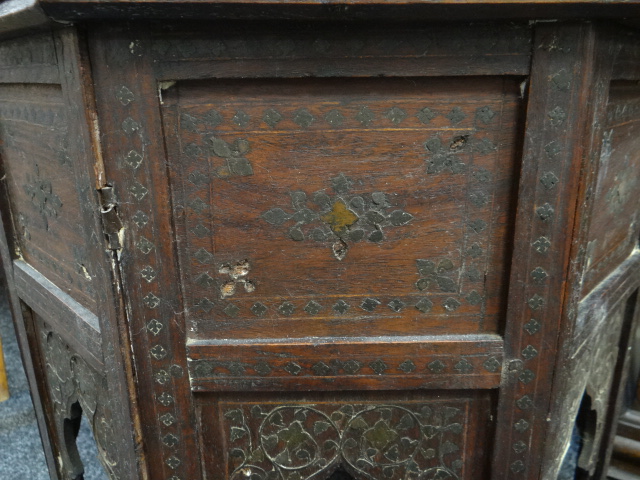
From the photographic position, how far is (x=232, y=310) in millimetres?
907

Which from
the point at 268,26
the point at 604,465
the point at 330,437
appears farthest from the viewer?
the point at 604,465

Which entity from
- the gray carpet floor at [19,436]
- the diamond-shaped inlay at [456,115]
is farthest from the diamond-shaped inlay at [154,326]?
the gray carpet floor at [19,436]

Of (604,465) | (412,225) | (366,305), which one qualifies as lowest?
(604,465)

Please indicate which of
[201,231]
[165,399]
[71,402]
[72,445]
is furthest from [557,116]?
[72,445]

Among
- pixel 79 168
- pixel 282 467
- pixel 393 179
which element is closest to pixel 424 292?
pixel 393 179

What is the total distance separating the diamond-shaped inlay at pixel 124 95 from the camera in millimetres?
769

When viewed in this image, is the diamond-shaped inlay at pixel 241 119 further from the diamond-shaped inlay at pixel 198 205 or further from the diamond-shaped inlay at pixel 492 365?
the diamond-shaped inlay at pixel 492 365

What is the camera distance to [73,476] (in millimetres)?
1330

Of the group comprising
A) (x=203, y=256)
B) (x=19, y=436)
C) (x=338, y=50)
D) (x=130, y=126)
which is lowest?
(x=19, y=436)

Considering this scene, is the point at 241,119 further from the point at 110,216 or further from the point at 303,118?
the point at 110,216

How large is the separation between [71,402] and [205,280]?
0.60 meters

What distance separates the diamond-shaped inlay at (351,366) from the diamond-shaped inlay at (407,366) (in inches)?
3.1

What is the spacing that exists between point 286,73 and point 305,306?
0.41m

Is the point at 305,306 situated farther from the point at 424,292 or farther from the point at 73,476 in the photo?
the point at 73,476
